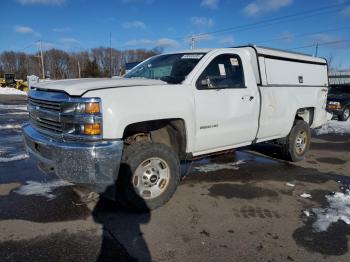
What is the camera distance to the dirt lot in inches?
131

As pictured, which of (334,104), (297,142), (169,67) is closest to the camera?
(169,67)

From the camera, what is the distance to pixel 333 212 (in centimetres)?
438

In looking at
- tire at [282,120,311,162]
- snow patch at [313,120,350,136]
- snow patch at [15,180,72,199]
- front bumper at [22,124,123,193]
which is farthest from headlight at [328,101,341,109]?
front bumper at [22,124,123,193]

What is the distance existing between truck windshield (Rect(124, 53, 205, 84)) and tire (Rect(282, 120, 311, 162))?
292cm

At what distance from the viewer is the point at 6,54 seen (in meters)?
104

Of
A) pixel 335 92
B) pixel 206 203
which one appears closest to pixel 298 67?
pixel 206 203

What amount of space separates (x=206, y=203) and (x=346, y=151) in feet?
18.1

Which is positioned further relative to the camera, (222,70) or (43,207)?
(222,70)

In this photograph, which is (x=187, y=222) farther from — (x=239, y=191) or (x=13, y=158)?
(x=13, y=158)

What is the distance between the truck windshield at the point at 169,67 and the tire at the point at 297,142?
2.92 metres

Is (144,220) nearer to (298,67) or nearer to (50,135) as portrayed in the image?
(50,135)

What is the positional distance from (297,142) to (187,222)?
3920 mm

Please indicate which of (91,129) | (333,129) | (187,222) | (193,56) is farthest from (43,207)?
(333,129)

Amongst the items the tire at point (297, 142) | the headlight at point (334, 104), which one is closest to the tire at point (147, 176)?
the tire at point (297, 142)
